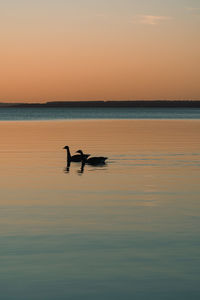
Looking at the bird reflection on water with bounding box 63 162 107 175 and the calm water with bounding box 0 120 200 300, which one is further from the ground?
the bird reflection on water with bounding box 63 162 107 175

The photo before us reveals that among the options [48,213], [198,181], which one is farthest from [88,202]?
[198,181]

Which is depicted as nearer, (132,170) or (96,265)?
(96,265)

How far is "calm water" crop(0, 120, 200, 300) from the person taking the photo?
11.8 meters

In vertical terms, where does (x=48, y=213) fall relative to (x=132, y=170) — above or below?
below

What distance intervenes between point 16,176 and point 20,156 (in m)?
11.1

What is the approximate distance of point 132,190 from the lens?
78.8ft

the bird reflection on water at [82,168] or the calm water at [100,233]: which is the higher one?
the bird reflection on water at [82,168]

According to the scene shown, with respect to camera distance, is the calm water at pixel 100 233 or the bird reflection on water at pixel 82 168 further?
the bird reflection on water at pixel 82 168

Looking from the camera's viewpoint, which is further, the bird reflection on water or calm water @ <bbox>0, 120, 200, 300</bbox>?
the bird reflection on water

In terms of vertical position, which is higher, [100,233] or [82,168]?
[82,168]

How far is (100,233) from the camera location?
1616 centimetres

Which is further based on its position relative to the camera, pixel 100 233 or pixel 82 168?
pixel 82 168

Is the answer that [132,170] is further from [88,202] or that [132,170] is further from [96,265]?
[96,265]

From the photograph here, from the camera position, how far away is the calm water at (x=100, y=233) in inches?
464
